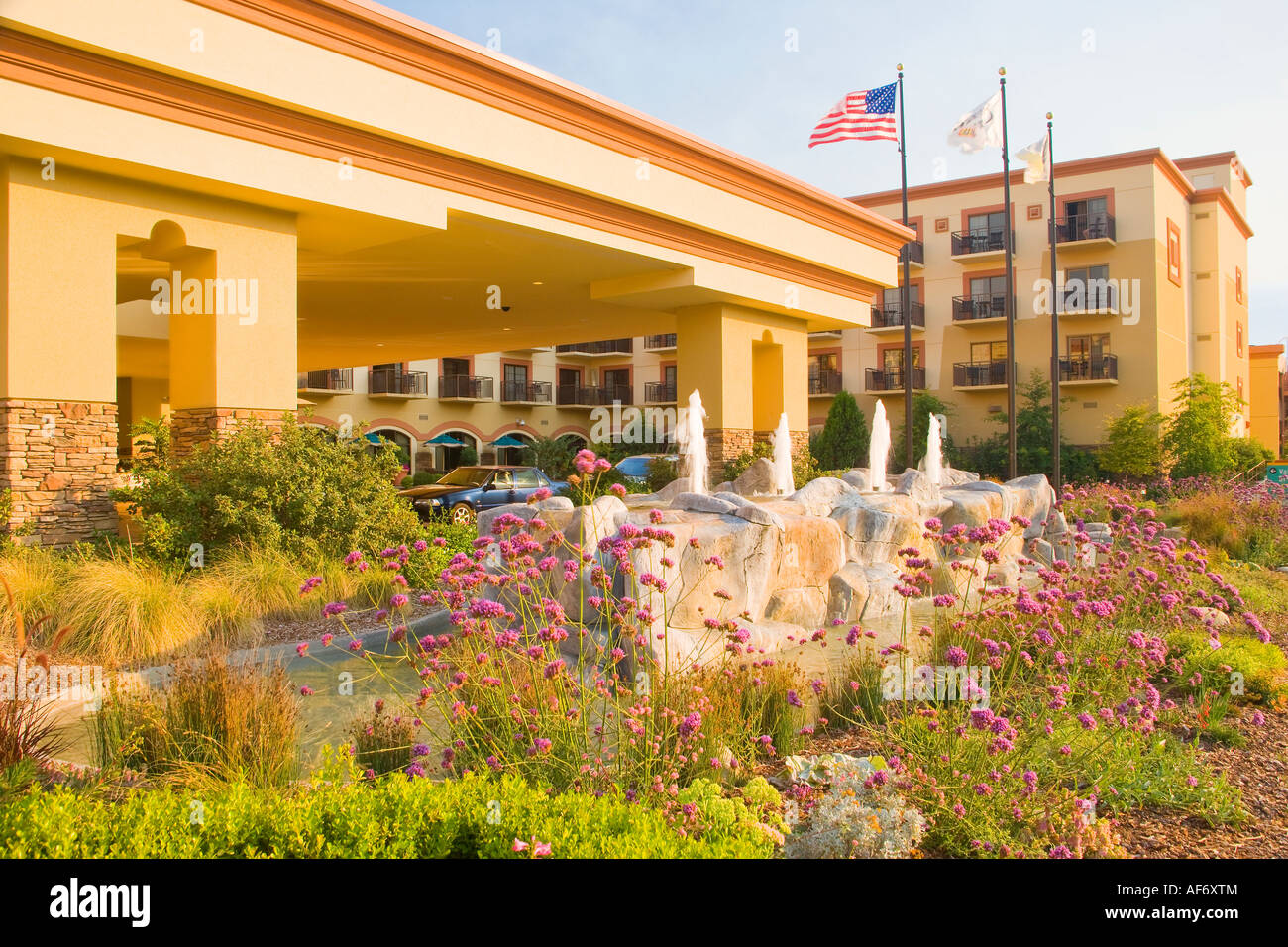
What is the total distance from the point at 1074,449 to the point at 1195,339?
960 cm

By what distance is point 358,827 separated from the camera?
10.0 ft

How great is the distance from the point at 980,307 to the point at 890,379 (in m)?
4.48

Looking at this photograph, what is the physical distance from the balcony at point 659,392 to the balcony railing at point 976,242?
14.0 metres

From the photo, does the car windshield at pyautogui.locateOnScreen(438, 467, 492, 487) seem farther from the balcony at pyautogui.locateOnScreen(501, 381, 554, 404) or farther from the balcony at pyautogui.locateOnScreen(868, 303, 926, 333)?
the balcony at pyautogui.locateOnScreen(868, 303, 926, 333)

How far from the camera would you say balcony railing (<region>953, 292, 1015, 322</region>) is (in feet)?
118

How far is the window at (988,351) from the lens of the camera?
36.0m

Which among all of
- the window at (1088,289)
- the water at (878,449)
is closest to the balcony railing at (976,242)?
the window at (1088,289)

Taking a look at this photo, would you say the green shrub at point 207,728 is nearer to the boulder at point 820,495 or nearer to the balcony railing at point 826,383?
the boulder at point 820,495

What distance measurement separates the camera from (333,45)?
36.5 feet

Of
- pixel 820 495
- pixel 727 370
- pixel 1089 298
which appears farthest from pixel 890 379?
pixel 820 495

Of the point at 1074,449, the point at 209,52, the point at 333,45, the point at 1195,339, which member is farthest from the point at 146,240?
the point at 1195,339

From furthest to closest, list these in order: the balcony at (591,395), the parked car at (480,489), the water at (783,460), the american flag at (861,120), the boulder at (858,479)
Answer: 1. the balcony at (591,395)
2. the parked car at (480,489)
3. the american flag at (861,120)
4. the water at (783,460)
5. the boulder at (858,479)

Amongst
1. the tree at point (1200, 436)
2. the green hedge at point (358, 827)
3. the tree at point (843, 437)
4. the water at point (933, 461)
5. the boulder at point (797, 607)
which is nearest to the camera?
the green hedge at point (358, 827)

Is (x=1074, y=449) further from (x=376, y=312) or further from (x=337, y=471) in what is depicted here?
(x=337, y=471)
